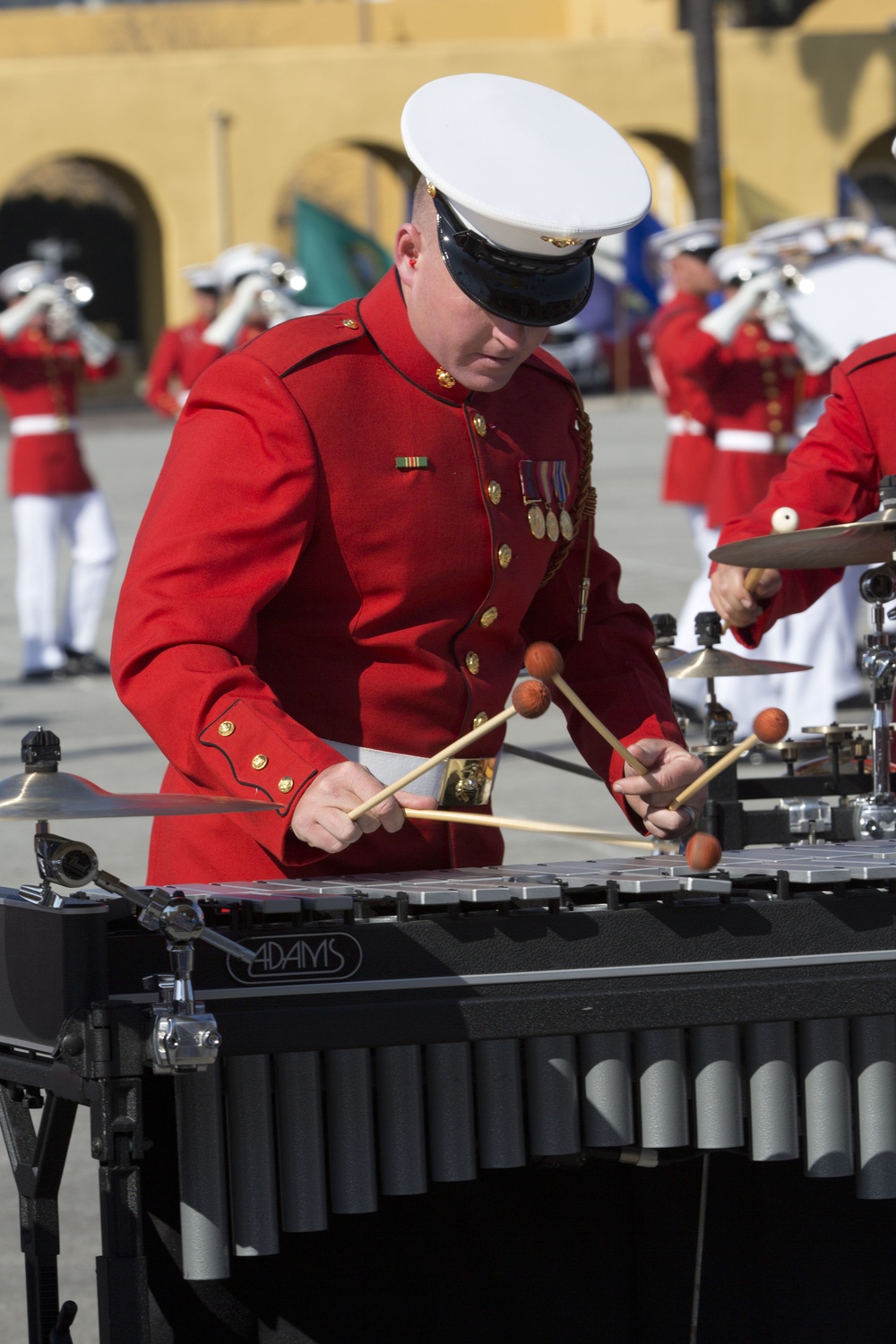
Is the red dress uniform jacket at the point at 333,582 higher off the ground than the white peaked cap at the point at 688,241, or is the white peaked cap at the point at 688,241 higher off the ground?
the red dress uniform jacket at the point at 333,582

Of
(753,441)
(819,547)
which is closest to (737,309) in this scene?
(753,441)

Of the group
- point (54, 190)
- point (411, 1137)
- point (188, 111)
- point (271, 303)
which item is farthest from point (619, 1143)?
point (54, 190)

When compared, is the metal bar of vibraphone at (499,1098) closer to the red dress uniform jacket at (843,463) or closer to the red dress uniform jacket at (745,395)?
the red dress uniform jacket at (843,463)

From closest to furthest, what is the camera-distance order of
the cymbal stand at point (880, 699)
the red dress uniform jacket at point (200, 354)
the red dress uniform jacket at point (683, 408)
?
the cymbal stand at point (880, 699) < the red dress uniform jacket at point (683, 408) < the red dress uniform jacket at point (200, 354)

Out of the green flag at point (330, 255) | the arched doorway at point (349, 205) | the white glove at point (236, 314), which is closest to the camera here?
the white glove at point (236, 314)

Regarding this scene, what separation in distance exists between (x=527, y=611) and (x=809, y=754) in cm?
96

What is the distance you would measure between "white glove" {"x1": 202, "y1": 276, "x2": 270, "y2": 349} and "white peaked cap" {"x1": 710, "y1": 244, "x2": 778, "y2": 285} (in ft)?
8.01

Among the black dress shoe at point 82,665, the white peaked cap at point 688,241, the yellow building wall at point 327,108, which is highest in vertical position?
the white peaked cap at point 688,241

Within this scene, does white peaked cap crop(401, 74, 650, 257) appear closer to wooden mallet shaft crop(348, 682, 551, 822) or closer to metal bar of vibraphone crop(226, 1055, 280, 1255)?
wooden mallet shaft crop(348, 682, 551, 822)

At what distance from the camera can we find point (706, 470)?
32.5ft

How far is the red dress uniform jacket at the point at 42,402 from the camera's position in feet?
35.5

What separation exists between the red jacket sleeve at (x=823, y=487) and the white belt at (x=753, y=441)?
18.4 feet

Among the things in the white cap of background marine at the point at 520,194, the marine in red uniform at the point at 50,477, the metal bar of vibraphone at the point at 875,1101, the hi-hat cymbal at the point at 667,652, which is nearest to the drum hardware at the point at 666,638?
the hi-hat cymbal at the point at 667,652

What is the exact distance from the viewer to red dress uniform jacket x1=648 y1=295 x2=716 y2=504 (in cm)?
945
